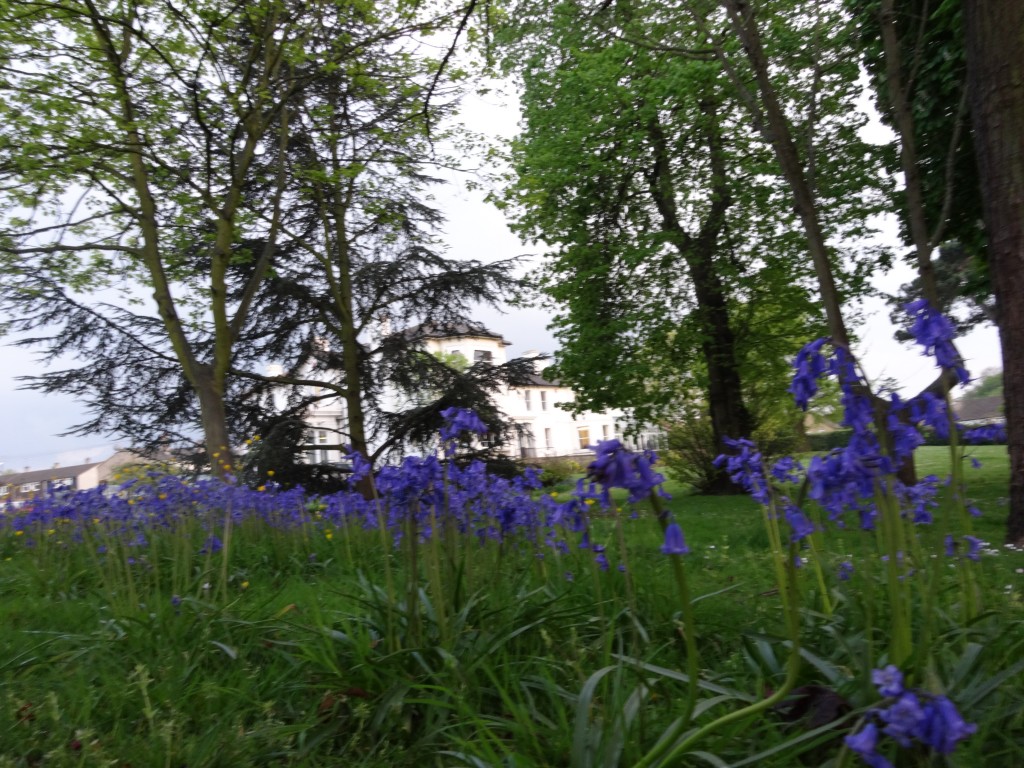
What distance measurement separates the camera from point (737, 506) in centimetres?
1244

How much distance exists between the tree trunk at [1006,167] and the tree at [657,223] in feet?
25.8

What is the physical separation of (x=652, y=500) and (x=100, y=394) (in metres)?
15.4

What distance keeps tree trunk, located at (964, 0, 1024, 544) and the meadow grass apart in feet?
6.15

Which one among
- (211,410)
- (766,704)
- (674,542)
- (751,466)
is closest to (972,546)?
(751,466)

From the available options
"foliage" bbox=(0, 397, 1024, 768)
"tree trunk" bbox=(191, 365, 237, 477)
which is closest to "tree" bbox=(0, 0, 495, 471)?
"tree trunk" bbox=(191, 365, 237, 477)

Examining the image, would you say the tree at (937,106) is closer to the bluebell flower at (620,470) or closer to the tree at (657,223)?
the tree at (657,223)

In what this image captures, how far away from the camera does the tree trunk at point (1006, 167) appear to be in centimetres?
565

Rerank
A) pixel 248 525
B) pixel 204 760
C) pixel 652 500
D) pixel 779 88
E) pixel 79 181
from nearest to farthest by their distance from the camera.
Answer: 1. pixel 652 500
2. pixel 204 760
3. pixel 248 525
4. pixel 79 181
5. pixel 779 88

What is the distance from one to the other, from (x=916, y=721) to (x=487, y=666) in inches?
61.0

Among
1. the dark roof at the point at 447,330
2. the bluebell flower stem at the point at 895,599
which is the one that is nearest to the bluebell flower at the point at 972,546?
the bluebell flower stem at the point at 895,599

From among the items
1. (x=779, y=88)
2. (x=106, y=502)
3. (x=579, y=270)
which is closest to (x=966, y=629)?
(x=106, y=502)

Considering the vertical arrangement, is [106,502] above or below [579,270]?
below

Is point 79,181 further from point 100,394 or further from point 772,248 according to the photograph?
point 772,248

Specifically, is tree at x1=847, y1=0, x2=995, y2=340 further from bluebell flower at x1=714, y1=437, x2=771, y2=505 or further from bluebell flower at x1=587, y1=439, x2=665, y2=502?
bluebell flower at x1=587, y1=439, x2=665, y2=502
